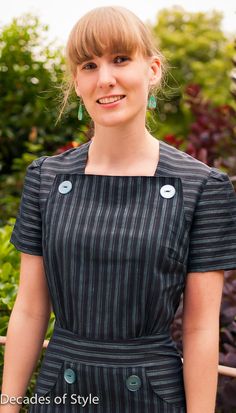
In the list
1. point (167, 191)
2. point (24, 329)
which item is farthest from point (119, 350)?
point (167, 191)

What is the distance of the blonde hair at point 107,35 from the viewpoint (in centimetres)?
182

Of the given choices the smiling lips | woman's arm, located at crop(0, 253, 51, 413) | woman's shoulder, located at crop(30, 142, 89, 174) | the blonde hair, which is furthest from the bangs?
woman's arm, located at crop(0, 253, 51, 413)

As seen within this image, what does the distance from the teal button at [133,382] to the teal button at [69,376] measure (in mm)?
138

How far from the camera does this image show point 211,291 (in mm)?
1846

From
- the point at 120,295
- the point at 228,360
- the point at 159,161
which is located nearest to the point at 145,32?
the point at 159,161

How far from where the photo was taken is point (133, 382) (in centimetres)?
184

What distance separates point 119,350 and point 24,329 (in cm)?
30

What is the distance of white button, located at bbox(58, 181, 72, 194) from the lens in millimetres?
1953

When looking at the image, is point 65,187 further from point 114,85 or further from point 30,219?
point 114,85

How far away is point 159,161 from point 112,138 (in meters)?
0.13

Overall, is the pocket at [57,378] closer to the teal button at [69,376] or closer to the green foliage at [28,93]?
the teal button at [69,376]

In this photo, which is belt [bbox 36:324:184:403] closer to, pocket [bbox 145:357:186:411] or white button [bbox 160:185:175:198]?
pocket [bbox 145:357:186:411]

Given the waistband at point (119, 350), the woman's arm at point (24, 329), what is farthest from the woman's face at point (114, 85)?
the waistband at point (119, 350)

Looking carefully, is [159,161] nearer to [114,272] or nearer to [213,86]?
[114,272]
